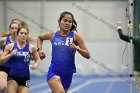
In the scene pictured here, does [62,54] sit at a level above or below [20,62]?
above

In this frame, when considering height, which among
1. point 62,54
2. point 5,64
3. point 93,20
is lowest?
point 5,64

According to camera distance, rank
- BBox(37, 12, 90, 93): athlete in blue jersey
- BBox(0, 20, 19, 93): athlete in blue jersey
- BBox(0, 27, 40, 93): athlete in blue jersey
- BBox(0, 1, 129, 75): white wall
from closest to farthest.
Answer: BBox(37, 12, 90, 93): athlete in blue jersey
BBox(0, 20, 19, 93): athlete in blue jersey
BBox(0, 27, 40, 93): athlete in blue jersey
BBox(0, 1, 129, 75): white wall

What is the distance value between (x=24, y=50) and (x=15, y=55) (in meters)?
0.21

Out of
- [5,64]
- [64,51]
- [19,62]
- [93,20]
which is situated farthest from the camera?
[93,20]

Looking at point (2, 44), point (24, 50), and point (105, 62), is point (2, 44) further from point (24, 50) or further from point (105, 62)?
point (105, 62)

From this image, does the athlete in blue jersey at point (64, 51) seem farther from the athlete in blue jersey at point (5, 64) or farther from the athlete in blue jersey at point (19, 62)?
the athlete in blue jersey at point (5, 64)

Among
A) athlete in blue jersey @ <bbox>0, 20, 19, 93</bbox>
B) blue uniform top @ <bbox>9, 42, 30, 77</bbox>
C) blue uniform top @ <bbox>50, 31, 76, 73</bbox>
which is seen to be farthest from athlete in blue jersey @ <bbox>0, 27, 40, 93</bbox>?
blue uniform top @ <bbox>50, 31, 76, 73</bbox>

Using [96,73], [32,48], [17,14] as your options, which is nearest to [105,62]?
[96,73]

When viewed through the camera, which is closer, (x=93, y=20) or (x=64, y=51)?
(x=64, y=51)

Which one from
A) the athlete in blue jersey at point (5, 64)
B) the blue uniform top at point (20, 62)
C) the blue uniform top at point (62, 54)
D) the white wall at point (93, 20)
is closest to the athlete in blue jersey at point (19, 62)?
the blue uniform top at point (20, 62)

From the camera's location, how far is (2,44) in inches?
252

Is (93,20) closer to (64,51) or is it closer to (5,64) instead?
(5,64)

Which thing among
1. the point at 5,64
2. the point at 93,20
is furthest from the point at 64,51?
the point at 93,20

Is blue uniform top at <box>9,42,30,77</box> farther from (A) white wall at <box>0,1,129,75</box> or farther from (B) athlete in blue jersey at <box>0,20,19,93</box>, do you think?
(A) white wall at <box>0,1,129,75</box>
